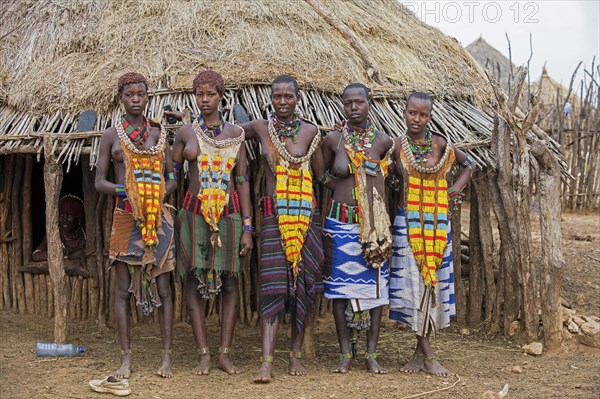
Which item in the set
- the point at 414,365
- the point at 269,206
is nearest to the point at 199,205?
the point at 269,206

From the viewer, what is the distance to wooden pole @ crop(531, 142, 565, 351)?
544 cm

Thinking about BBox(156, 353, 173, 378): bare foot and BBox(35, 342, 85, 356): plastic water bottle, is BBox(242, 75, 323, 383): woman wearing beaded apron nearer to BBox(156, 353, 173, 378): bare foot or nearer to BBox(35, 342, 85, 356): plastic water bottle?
BBox(156, 353, 173, 378): bare foot

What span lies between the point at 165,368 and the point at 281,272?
3.08 ft

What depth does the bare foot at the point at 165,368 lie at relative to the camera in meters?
4.62

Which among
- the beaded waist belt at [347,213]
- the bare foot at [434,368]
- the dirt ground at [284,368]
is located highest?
the beaded waist belt at [347,213]

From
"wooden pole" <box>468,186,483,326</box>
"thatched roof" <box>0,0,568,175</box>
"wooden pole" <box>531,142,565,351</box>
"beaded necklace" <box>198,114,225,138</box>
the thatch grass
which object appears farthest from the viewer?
"wooden pole" <box>468,186,483,326</box>

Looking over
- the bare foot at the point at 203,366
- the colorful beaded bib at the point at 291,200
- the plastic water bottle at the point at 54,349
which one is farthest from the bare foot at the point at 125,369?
the colorful beaded bib at the point at 291,200

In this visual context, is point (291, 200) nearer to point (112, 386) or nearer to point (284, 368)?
point (284, 368)

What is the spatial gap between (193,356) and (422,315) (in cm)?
166

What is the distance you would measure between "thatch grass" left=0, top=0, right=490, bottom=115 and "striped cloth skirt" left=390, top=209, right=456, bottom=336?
1609 mm

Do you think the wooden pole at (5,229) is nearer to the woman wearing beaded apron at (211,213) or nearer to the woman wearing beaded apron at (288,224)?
the woman wearing beaded apron at (211,213)

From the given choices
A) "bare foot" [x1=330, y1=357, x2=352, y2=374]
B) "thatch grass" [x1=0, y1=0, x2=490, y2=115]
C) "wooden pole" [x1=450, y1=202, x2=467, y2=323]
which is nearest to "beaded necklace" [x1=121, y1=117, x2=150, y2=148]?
"thatch grass" [x1=0, y1=0, x2=490, y2=115]

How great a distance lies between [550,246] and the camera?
5.49 m

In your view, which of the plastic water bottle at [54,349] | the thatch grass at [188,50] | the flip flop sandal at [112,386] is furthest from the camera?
the thatch grass at [188,50]
